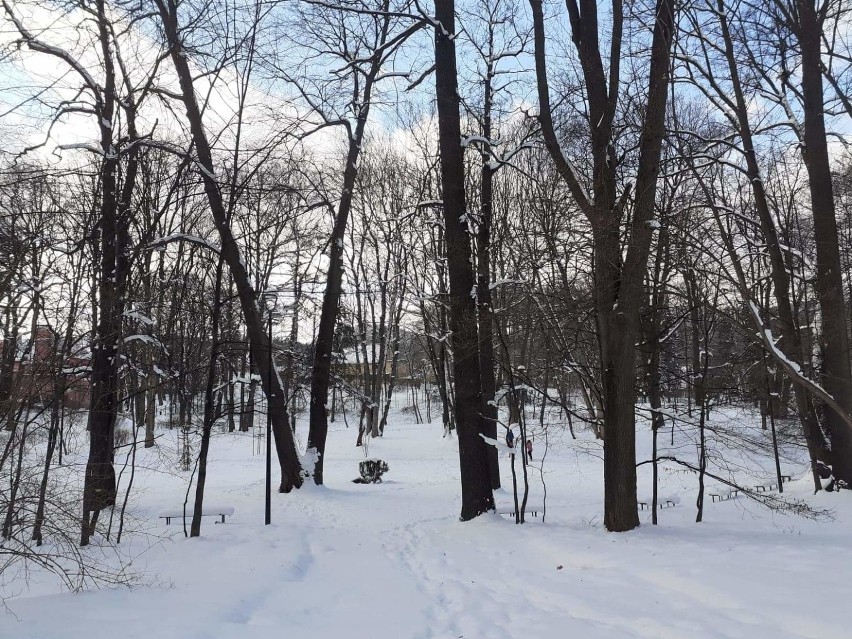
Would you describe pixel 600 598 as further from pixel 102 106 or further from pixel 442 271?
pixel 442 271

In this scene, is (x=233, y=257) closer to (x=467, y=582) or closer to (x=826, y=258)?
(x=467, y=582)

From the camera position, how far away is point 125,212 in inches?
359

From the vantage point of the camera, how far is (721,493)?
14.1 m

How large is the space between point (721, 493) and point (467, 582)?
33.6ft

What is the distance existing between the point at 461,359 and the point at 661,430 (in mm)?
19996

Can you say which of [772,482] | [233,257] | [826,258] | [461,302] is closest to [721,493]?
[772,482]

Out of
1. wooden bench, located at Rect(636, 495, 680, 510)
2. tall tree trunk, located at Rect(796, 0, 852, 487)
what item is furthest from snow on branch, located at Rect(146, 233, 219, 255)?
tall tree trunk, located at Rect(796, 0, 852, 487)

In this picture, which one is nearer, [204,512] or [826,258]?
[204,512]

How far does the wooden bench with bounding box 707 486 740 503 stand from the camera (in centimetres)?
1298

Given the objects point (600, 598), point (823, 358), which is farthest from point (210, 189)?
point (823, 358)

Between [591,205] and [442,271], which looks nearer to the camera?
[591,205]

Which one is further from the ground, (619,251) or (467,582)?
(619,251)

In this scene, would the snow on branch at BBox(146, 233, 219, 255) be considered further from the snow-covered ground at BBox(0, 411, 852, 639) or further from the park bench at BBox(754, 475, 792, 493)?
the park bench at BBox(754, 475, 792, 493)

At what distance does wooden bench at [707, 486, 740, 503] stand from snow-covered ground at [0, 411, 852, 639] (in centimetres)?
180
